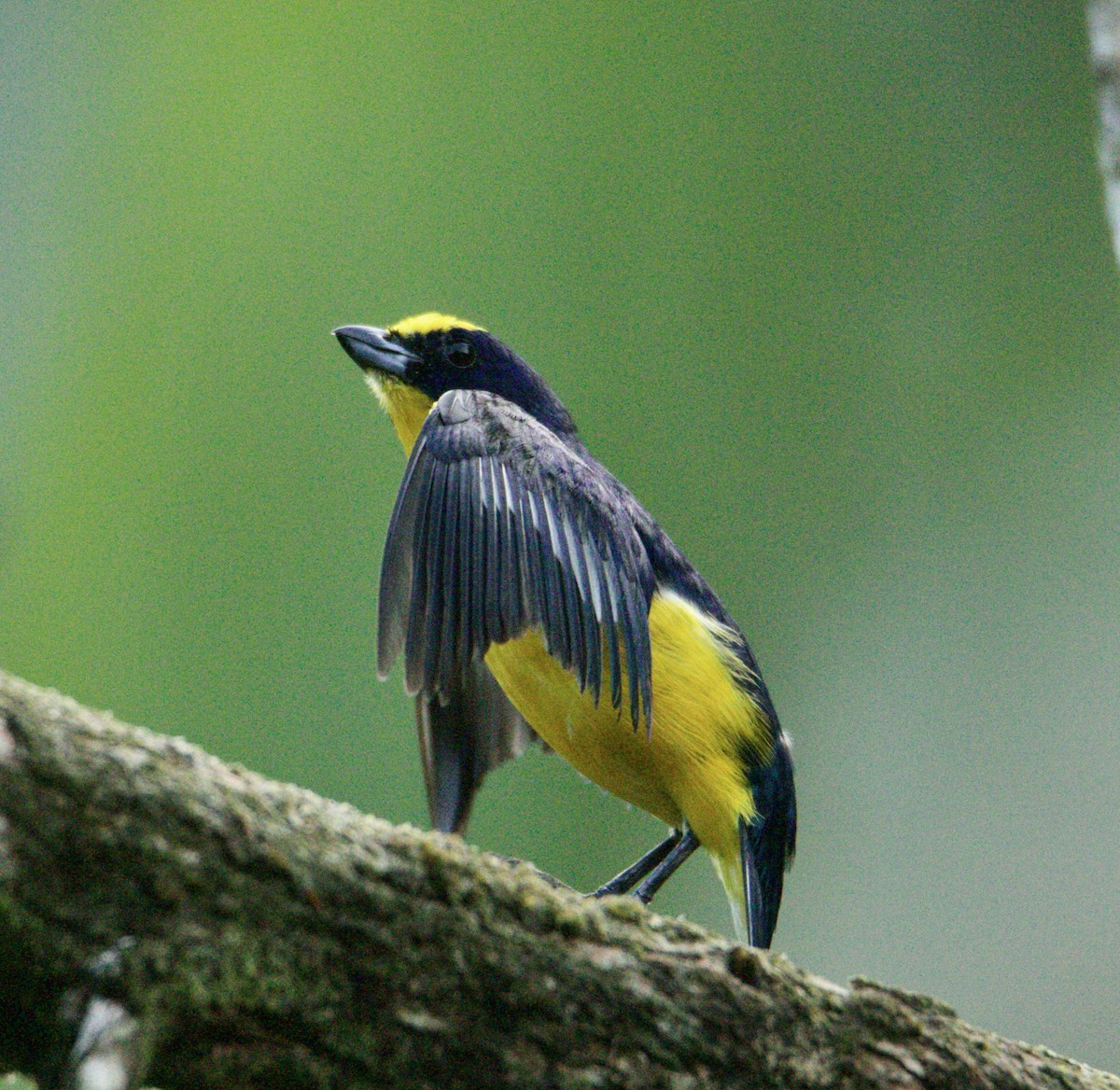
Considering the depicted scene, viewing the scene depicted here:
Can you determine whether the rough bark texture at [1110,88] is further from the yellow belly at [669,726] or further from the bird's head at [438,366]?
the bird's head at [438,366]

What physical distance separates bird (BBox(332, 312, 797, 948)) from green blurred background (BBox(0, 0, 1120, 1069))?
9.23 ft

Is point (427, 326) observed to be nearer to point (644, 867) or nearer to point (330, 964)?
point (644, 867)

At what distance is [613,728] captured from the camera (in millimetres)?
2809

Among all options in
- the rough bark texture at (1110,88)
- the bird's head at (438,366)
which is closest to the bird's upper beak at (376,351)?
the bird's head at (438,366)

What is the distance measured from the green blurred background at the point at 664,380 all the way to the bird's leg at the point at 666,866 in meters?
2.76

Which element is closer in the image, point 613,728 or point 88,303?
point 613,728

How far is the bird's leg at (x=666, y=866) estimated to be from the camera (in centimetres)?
289

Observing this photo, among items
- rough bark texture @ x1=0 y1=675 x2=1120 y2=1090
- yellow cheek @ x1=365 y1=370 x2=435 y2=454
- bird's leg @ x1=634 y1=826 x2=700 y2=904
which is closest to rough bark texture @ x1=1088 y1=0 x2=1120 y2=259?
bird's leg @ x1=634 y1=826 x2=700 y2=904

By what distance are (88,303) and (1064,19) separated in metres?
5.37

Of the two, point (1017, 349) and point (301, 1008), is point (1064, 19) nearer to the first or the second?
point (1017, 349)

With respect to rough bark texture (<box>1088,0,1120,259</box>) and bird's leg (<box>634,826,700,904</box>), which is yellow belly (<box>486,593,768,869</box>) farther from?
rough bark texture (<box>1088,0,1120,259</box>)

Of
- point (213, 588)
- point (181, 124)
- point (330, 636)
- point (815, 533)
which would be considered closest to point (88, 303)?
point (181, 124)

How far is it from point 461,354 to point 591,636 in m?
1.27

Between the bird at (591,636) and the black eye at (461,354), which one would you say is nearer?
the bird at (591,636)
